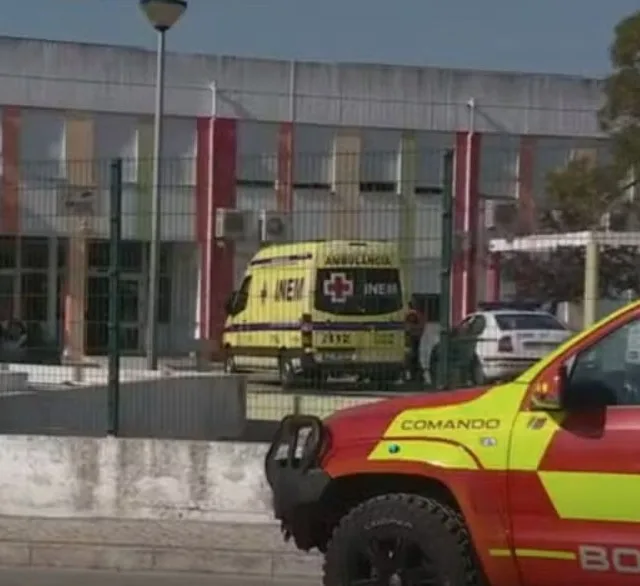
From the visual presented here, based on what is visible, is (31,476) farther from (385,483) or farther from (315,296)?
(315,296)

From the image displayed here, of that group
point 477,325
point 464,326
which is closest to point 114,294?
point 464,326

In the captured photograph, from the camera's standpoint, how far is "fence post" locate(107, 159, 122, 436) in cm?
1248

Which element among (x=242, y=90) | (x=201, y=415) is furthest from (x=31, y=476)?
(x=242, y=90)

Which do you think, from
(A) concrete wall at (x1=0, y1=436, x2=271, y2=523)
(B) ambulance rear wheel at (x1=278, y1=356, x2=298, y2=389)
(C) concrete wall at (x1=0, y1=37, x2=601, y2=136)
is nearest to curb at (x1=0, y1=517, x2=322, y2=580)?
(A) concrete wall at (x1=0, y1=436, x2=271, y2=523)

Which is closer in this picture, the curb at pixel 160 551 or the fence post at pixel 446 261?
the curb at pixel 160 551

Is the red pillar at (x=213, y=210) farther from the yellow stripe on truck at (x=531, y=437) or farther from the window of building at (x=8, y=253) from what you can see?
the yellow stripe on truck at (x=531, y=437)

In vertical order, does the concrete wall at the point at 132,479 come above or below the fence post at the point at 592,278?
below

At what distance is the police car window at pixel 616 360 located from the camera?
7.27m

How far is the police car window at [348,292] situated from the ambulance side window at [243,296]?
1.08 m

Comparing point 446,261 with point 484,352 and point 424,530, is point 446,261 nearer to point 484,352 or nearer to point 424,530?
point 484,352

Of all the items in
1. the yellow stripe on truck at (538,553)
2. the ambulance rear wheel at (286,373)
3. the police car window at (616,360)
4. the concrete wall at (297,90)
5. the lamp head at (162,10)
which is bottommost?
the yellow stripe on truck at (538,553)

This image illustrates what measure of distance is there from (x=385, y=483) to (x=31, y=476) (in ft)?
17.6

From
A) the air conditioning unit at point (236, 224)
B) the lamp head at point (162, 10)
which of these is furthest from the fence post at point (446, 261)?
the air conditioning unit at point (236, 224)

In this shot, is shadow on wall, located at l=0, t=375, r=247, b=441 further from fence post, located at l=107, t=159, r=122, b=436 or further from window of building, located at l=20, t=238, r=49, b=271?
window of building, located at l=20, t=238, r=49, b=271
